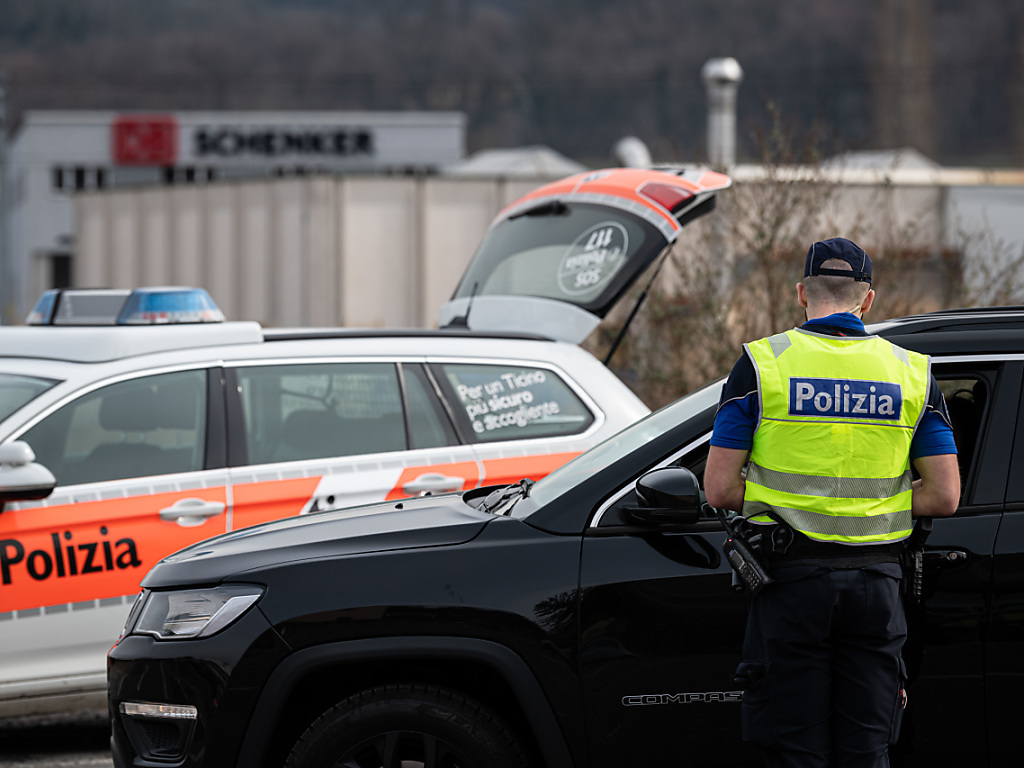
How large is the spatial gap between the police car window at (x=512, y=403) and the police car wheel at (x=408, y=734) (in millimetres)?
2169

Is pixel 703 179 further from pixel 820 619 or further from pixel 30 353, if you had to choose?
pixel 820 619

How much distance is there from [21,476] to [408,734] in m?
2.11

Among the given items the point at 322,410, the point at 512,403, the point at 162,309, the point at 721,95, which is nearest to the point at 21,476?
the point at 322,410

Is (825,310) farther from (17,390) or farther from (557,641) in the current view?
(17,390)

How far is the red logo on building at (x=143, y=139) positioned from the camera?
206 ft

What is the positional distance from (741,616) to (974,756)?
70 cm

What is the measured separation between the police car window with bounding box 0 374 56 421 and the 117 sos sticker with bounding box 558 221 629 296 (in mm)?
2588

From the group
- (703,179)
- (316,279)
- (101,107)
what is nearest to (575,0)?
(101,107)

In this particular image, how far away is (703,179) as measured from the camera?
6.46 meters

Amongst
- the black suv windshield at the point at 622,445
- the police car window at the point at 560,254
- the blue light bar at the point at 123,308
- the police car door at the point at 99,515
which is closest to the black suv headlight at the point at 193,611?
the black suv windshield at the point at 622,445

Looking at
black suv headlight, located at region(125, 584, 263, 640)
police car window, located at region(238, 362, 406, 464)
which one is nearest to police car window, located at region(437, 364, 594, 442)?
police car window, located at region(238, 362, 406, 464)

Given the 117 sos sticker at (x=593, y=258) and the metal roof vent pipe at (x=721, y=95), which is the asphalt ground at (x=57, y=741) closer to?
the 117 sos sticker at (x=593, y=258)

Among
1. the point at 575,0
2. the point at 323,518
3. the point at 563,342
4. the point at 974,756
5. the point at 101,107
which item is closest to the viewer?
the point at 974,756

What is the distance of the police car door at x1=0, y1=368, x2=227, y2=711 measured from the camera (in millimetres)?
4879
